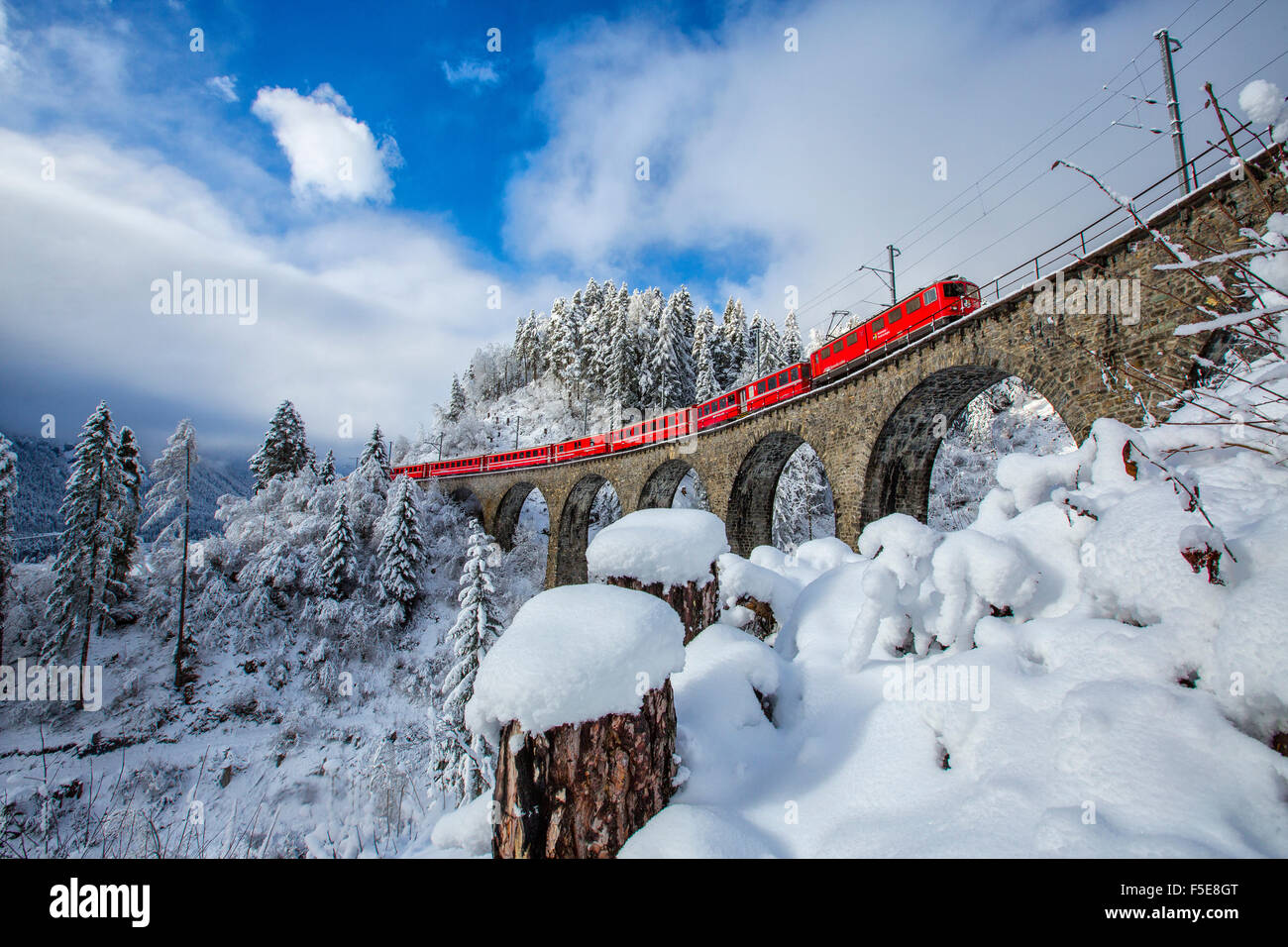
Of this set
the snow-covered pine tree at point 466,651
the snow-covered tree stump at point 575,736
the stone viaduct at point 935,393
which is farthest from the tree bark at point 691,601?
the snow-covered pine tree at point 466,651

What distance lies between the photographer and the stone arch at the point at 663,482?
2178 centimetres

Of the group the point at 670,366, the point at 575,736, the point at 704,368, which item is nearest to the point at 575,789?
the point at 575,736

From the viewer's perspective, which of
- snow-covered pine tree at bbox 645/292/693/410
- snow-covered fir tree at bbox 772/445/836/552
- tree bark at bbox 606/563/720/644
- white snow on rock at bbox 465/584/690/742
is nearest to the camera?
white snow on rock at bbox 465/584/690/742

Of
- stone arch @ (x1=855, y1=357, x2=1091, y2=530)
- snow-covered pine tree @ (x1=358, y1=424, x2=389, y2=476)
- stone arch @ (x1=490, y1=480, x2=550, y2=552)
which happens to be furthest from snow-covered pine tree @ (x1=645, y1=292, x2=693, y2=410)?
stone arch @ (x1=855, y1=357, x2=1091, y2=530)

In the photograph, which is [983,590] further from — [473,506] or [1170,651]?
[473,506]

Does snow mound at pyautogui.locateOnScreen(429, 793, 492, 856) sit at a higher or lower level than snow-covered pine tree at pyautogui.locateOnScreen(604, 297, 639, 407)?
lower

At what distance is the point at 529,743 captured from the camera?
2686 mm

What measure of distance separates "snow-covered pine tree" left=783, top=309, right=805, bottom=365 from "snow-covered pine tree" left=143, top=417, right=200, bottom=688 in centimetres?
3991

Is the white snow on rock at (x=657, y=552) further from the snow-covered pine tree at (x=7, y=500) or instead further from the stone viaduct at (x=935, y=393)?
the snow-covered pine tree at (x=7, y=500)

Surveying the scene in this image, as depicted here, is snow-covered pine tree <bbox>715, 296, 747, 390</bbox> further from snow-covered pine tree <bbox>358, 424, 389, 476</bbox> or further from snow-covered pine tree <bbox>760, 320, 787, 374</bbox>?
snow-covered pine tree <bbox>358, 424, 389, 476</bbox>

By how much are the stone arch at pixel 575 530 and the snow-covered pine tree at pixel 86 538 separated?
1765cm

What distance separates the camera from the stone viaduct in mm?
7012

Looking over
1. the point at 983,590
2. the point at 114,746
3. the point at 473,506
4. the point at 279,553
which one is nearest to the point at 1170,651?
the point at 983,590
